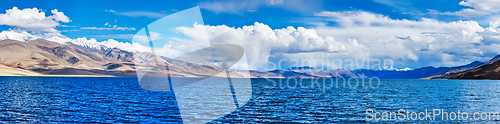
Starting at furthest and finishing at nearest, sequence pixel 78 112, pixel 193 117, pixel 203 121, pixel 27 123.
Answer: pixel 78 112 → pixel 193 117 → pixel 203 121 → pixel 27 123

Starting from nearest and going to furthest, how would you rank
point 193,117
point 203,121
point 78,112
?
point 203,121 → point 193,117 → point 78,112

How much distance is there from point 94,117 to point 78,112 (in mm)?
6487

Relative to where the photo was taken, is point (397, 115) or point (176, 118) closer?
point (176, 118)

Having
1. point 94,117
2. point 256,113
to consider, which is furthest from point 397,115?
point 94,117

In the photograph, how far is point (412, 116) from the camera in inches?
1834

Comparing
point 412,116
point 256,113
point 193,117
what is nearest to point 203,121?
point 193,117

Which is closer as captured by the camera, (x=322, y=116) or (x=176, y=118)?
(x=176, y=118)

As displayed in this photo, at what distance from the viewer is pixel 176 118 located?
144ft

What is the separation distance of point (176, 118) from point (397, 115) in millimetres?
33115

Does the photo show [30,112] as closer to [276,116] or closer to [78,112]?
[78,112]

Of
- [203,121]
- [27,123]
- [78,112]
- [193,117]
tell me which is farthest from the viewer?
[78,112]

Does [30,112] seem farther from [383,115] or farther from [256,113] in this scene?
[383,115]

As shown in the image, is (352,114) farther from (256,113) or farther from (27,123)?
(27,123)

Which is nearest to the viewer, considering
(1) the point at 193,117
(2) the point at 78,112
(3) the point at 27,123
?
(3) the point at 27,123
